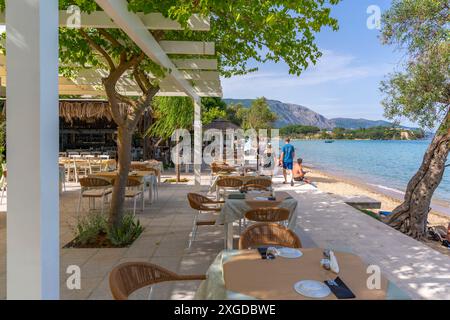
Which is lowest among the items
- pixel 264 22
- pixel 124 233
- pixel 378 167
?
pixel 378 167

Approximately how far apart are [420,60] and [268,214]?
4.97 meters

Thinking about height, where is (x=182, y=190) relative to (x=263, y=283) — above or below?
below

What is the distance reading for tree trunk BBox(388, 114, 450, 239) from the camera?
255 inches

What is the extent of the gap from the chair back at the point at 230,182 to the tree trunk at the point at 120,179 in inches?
84.6

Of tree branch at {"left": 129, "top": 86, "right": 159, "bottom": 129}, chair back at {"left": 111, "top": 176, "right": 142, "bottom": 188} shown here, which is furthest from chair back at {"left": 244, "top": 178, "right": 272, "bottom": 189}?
tree branch at {"left": 129, "top": 86, "right": 159, "bottom": 129}

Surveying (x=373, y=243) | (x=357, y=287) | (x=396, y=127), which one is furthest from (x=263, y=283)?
(x=396, y=127)

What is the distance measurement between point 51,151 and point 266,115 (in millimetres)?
33757

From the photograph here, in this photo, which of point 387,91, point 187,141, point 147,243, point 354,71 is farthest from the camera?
point 187,141

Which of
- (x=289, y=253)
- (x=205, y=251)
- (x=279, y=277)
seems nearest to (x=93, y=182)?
(x=205, y=251)

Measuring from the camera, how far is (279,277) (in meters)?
1.80

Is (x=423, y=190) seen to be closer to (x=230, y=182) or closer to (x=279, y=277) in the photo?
(x=230, y=182)

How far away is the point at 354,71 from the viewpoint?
10008 millimetres

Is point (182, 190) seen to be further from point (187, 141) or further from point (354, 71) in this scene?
point (354, 71)

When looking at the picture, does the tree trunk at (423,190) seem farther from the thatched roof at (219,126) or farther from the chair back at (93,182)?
the thatched roof at (219,126)
